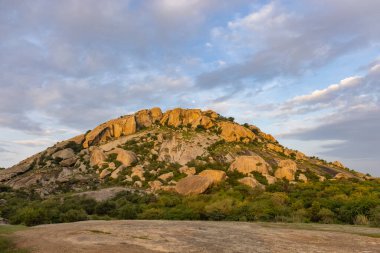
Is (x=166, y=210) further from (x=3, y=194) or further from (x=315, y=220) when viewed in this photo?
(x=3, y=194)

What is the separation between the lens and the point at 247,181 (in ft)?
187

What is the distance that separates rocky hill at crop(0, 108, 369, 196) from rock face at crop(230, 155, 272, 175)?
198mm

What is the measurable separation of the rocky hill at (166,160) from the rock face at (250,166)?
0.20m

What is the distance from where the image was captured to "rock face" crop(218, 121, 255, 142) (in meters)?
87.8

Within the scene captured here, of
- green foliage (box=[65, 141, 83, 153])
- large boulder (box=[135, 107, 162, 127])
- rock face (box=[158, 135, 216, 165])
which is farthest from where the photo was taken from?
large boulder (box=[135, 107, 162, 127])

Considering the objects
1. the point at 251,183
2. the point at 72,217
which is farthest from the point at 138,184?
the point at 72,217

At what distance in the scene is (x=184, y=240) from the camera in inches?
597

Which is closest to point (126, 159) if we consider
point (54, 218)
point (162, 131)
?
point (162, 131)

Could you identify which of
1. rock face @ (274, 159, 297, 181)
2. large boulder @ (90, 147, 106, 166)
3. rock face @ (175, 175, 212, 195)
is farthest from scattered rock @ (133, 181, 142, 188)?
rock face @ (274, 159, 297, 181)

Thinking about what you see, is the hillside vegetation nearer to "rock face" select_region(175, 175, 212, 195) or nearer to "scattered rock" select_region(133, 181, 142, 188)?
"rock face" select_region(175, 175, 212, 195)

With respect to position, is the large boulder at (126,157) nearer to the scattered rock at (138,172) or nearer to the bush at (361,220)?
the scattered rock at (138,172)

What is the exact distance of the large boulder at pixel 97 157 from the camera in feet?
243

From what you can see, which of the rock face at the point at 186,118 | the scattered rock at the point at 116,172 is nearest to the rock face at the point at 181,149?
the rock face at the point at 186,118

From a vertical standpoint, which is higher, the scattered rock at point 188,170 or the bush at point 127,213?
the scattered rock at point 188,170
